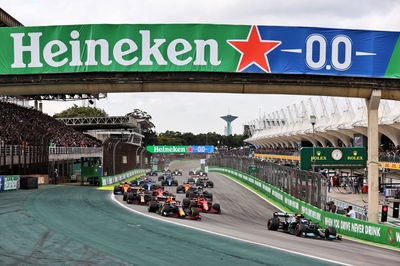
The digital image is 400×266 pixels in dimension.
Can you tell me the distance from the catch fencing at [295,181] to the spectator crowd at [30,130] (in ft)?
61.5

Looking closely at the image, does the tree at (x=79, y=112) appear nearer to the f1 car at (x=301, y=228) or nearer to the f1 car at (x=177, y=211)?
the f1 car at (x=177, y=211)

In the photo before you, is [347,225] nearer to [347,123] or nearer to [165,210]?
[165,210]

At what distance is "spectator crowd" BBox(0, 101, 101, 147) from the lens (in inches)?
1391

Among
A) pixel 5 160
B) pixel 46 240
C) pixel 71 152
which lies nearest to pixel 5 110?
pixel 71 152

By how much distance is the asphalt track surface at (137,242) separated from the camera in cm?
1282

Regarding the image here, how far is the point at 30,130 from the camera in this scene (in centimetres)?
3719

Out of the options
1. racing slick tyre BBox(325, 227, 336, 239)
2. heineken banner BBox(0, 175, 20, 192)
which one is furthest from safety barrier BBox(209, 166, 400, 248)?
heineken banner BBox(0, 175, 20, 192)

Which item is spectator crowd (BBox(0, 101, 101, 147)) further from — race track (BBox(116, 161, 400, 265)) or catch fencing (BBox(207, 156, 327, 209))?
catch fencing (BBox(207, 156, 327, 209))

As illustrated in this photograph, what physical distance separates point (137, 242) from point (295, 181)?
48.1 feet

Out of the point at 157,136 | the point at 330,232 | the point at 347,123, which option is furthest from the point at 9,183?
the point at 157,136

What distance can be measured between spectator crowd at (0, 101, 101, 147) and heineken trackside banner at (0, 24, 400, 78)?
16.9 meters

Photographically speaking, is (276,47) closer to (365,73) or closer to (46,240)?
(365,73)

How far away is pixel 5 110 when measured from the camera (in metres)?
43.2

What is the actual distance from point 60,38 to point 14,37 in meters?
2.02
